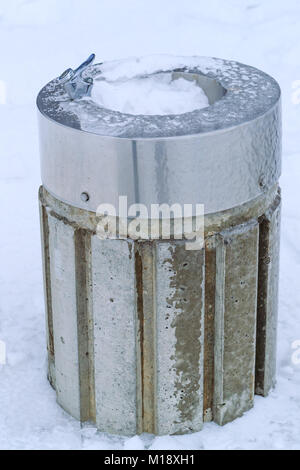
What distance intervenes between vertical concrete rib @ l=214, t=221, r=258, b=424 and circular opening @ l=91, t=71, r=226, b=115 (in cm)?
59

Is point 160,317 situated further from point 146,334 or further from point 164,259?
point 164,259

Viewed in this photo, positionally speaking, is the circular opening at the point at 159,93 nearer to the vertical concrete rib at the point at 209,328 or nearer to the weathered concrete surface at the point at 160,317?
the weathered concrete surface at the point at 160,317

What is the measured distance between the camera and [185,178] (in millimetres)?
3938

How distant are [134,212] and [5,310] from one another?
156 cm

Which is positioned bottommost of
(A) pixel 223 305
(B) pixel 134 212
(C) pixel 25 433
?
(C) pixel 25 433

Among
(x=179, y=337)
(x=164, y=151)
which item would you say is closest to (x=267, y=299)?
(x=179, y=337)

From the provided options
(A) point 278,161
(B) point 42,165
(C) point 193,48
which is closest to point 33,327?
(B) point 42,165

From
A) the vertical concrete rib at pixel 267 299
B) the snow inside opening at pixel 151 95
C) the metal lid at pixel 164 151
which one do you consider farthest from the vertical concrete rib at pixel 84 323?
the vertical concrete rib at pixel 267 299

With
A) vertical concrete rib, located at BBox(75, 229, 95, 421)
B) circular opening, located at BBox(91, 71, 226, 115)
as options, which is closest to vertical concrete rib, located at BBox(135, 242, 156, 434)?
vertical concrete rib, located at BBox(75, 229, 95, 421)

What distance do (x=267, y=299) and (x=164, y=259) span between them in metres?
0.62

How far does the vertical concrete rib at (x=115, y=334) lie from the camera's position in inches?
160

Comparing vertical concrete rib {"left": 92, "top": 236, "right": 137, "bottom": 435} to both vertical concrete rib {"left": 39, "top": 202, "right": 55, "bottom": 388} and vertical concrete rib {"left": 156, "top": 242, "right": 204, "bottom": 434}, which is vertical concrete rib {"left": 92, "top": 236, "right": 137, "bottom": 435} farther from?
vertical concrete rib {"left": 39, "top": 202, "right": 55, "bottom": 388}

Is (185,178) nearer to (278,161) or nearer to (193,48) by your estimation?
(278,161)

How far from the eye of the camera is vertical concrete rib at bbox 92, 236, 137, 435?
406 cm
